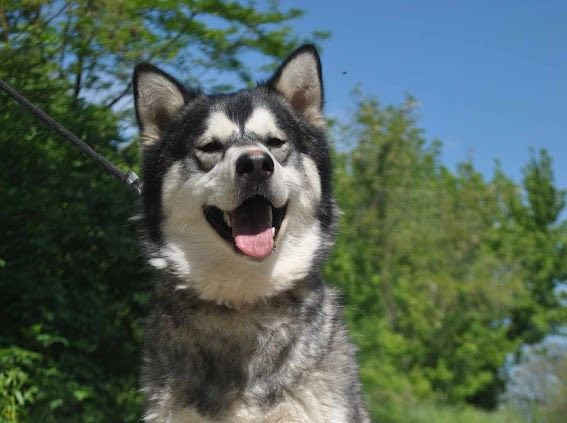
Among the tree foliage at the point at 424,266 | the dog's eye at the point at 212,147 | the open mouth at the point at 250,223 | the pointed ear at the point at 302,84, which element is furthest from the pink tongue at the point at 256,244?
the tree foliage at the point at 424,266

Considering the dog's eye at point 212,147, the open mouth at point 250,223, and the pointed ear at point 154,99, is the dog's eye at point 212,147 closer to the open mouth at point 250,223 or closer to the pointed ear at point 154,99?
the open mouth at point 250,223

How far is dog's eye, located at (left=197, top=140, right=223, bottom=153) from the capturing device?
12.8 ft

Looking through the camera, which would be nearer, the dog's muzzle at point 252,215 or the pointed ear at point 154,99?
the dog's muzzle at point 252,215

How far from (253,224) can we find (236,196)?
0.65 feet

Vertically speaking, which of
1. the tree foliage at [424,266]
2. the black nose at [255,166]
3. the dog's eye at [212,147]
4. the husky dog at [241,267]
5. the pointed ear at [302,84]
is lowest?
the tree foliage at [424,266]

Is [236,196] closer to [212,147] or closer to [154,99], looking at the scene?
[212,147]

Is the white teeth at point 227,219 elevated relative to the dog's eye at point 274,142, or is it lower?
lower

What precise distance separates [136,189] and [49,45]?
4.60 meters

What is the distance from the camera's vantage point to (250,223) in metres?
3.89

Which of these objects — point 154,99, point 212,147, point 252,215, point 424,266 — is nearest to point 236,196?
point 252,215

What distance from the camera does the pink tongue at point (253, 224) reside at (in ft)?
12.5

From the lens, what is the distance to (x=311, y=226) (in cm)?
401

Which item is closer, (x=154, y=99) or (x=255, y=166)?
(x=255, y=166)

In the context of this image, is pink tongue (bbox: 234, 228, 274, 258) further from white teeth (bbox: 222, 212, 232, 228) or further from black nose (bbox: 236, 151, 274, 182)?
black nose (bbox: 236, 151, 274, 182)
